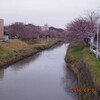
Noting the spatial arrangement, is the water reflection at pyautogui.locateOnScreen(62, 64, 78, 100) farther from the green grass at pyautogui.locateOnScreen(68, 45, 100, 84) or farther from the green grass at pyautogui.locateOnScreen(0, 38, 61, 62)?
the green grass at pyautogui.locateOnScreen(0, 38, 61, 62)

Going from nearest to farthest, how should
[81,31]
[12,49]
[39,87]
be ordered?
[39,87] → [81,31] → [12,49]

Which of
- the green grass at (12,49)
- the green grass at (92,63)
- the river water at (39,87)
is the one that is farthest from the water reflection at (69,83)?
the green grass at (12,49)

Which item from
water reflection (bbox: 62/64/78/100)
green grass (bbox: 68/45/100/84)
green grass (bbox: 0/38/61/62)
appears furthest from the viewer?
green grass (bbox: 0/38/61/62)

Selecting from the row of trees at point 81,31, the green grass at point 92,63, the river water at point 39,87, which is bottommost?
the river water at point 39,87

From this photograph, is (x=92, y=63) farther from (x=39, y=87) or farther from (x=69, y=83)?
(x=39, y=87)

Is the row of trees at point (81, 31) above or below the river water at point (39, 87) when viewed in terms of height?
above

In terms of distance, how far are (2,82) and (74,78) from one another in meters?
5.09

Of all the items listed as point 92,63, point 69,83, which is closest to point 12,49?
point 69,83

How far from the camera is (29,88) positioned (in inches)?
388

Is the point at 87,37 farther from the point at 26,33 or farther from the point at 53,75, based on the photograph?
the point at 26,33

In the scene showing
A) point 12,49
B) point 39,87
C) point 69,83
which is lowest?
point 39,87

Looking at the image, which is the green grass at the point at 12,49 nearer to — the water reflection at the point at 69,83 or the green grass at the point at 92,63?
the water reflection at the point at 69,83

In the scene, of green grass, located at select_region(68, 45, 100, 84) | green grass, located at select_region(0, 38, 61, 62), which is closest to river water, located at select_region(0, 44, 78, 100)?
green grass, located at select_region(68, 45, 100, 84)

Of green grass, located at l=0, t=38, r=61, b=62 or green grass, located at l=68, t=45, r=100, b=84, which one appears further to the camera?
green grass, located at l=0, t=38, r=61, b=62
